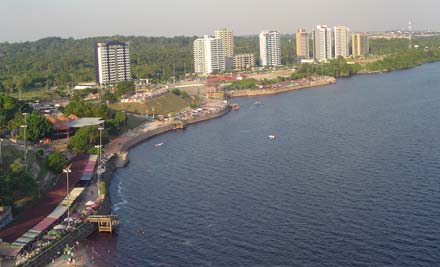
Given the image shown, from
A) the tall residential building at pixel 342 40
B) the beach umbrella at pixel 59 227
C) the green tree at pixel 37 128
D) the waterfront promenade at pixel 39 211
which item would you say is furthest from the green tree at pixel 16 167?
the tall residential building at pixel 342 40

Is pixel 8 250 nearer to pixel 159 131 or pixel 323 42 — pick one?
pixel 159 131

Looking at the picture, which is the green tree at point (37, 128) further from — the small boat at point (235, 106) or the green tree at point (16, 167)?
the small boat at point (235, 106)

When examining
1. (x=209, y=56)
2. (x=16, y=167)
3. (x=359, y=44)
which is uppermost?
(x=359, y=44)

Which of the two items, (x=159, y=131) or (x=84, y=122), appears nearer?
(x=84, y=122)

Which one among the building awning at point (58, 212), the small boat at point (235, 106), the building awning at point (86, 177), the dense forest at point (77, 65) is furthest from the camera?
the dense forest at point (77, 65)

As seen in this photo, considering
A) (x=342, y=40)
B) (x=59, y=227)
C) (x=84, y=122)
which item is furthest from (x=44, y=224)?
(x=342, y=40)

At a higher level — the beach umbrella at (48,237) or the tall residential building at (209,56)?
the tall residential building at (209,56)

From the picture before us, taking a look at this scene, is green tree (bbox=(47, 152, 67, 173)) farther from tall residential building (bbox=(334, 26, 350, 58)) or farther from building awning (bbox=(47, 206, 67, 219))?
tall residential building (bbox=(334, 26, 350, 58))
